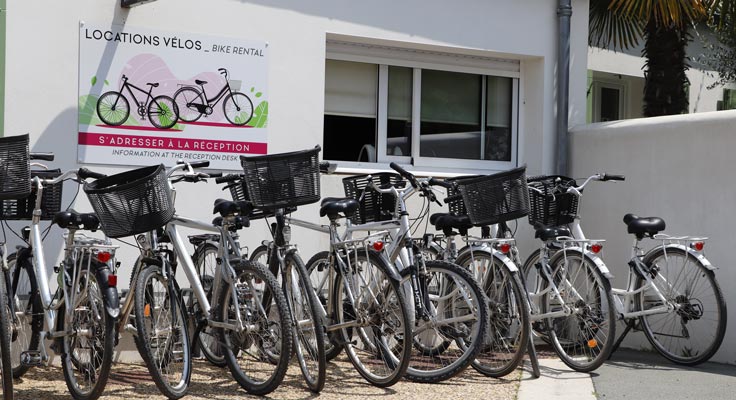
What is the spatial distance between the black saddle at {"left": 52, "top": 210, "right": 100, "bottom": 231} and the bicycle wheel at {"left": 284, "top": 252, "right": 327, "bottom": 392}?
1113 mm

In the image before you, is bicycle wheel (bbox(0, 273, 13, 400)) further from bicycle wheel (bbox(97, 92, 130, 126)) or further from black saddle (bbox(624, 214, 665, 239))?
black saddle (bbox(624, 214, 665, 239))

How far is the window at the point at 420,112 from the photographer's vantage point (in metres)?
8.30

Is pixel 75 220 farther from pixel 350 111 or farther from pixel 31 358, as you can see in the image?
pixel 350 111

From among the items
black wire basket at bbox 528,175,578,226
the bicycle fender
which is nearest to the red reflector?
black wire basket at bbox 528,175,578,226

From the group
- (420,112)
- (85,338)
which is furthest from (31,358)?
(420,112)

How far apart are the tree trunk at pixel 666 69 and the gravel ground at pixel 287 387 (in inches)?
277

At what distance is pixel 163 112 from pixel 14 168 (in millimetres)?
1735

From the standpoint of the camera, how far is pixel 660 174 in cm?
819

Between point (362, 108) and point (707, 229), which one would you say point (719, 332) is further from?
point (362, 108)

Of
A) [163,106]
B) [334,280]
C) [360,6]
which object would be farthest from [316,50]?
[334,280]

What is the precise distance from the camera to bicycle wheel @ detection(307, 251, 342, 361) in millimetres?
6113

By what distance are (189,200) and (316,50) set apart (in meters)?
1.56

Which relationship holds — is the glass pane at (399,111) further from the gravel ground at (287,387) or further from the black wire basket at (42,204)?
the black wire basket at (42,204)

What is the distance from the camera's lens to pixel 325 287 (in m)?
6.36
